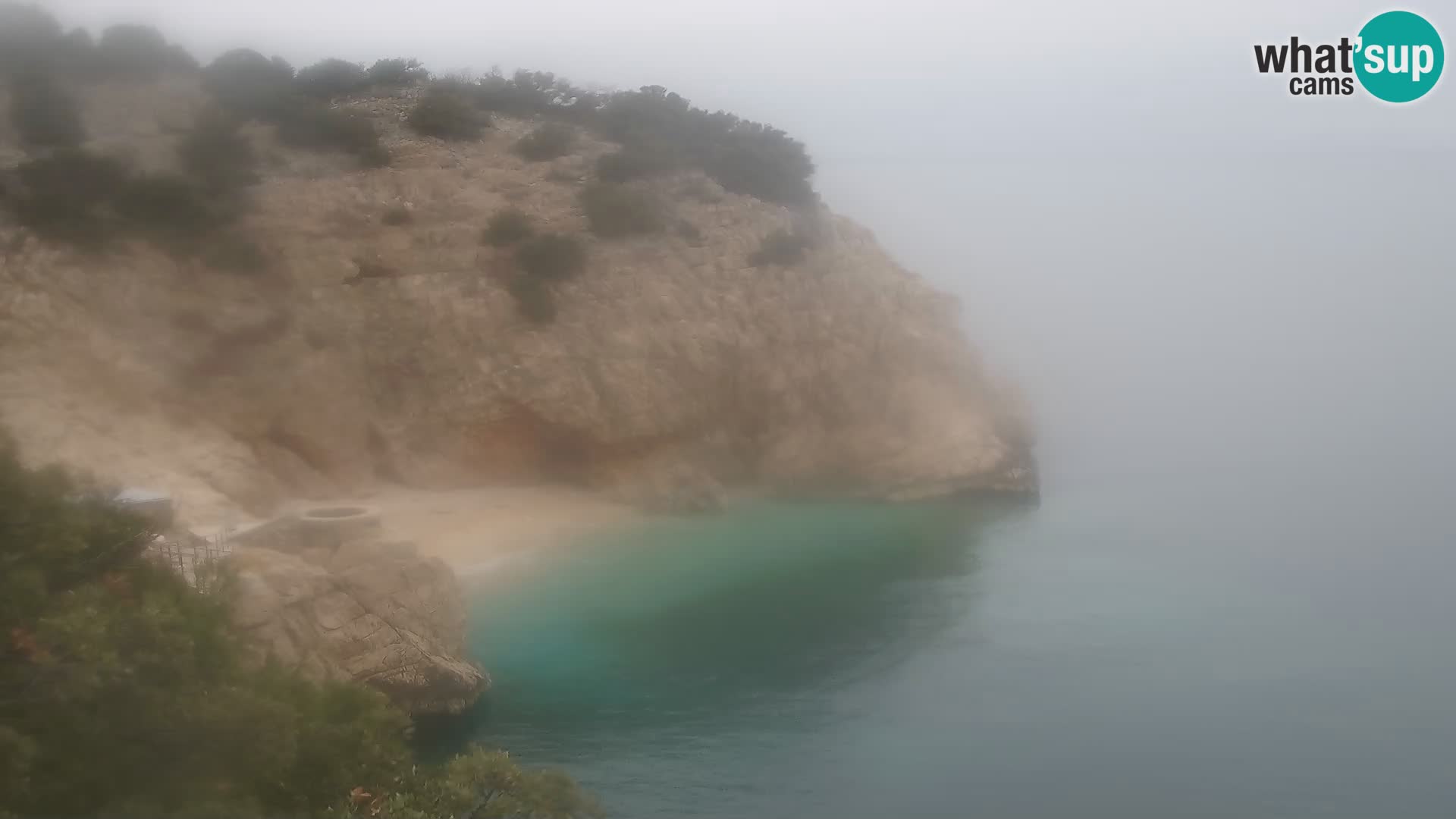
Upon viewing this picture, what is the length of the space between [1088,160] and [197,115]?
2112cm

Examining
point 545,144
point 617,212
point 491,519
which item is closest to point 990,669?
point 491,519

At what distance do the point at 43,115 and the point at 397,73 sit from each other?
7612 mm

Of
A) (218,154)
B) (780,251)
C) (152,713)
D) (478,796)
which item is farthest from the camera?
(780,251)

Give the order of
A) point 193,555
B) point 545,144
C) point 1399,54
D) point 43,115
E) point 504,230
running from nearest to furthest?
point 193,555, point 1399,54, point 43,115, point 504,230, point 545,144

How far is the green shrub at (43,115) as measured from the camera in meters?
18.5

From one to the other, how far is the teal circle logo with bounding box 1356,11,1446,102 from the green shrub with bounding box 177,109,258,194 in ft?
60.9

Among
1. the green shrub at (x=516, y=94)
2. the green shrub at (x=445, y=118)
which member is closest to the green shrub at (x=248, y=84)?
the green shrub at (x=445, y=118)

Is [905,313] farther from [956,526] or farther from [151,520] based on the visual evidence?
[151,520]

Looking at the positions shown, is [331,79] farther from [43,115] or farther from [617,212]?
[617,212]

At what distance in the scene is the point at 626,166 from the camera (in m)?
23.1

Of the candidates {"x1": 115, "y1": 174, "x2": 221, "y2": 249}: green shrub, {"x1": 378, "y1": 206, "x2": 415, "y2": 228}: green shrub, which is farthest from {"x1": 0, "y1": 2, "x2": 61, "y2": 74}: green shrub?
{"x1": 378, "y1": 206, "x2": 415, "y2": 228}: green shrub

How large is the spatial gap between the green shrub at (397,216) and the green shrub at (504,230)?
1.49 m

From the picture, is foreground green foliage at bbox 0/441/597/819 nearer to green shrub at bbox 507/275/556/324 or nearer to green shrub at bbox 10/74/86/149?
green shrub at bbox 507/275/556/324

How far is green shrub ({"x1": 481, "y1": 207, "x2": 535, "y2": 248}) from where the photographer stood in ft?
70.1
